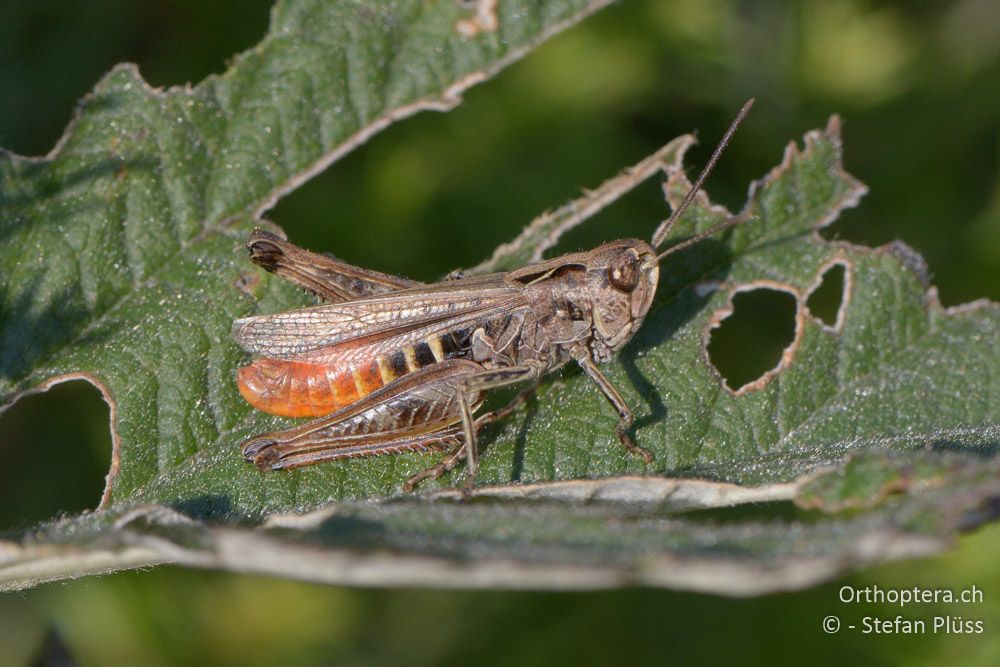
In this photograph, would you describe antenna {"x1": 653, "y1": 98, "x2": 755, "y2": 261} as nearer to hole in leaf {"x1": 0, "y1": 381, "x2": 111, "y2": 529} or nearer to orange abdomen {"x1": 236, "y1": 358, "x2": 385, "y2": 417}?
orange abdomen {"x1": 236, "y1": 358, "x2": 385, "y2": 417}

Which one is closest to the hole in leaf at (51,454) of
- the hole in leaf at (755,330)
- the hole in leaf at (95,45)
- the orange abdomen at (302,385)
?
the hole in leaf at (95,45)

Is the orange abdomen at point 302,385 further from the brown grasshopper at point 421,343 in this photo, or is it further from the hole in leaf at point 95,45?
the hole in leaf at point 95,45

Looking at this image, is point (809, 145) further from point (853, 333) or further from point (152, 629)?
point (152, 629)

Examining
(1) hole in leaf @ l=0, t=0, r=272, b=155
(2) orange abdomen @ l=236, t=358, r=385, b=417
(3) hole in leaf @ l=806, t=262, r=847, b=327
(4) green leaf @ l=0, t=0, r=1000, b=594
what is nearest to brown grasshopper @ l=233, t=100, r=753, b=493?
(2) orange abdomen @ l=236, t=358, r=385, b=417

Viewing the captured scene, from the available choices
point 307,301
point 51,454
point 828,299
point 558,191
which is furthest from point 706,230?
point 51,454

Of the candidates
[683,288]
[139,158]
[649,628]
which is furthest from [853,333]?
[139,158]

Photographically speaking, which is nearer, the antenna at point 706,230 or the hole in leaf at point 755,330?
the antenna at point 706,230

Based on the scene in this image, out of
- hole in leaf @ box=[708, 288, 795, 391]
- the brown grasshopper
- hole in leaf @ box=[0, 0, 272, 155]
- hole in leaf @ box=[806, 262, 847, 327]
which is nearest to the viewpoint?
the brown grasshopper

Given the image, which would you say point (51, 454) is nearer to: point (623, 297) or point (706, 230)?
point (623, 297)
